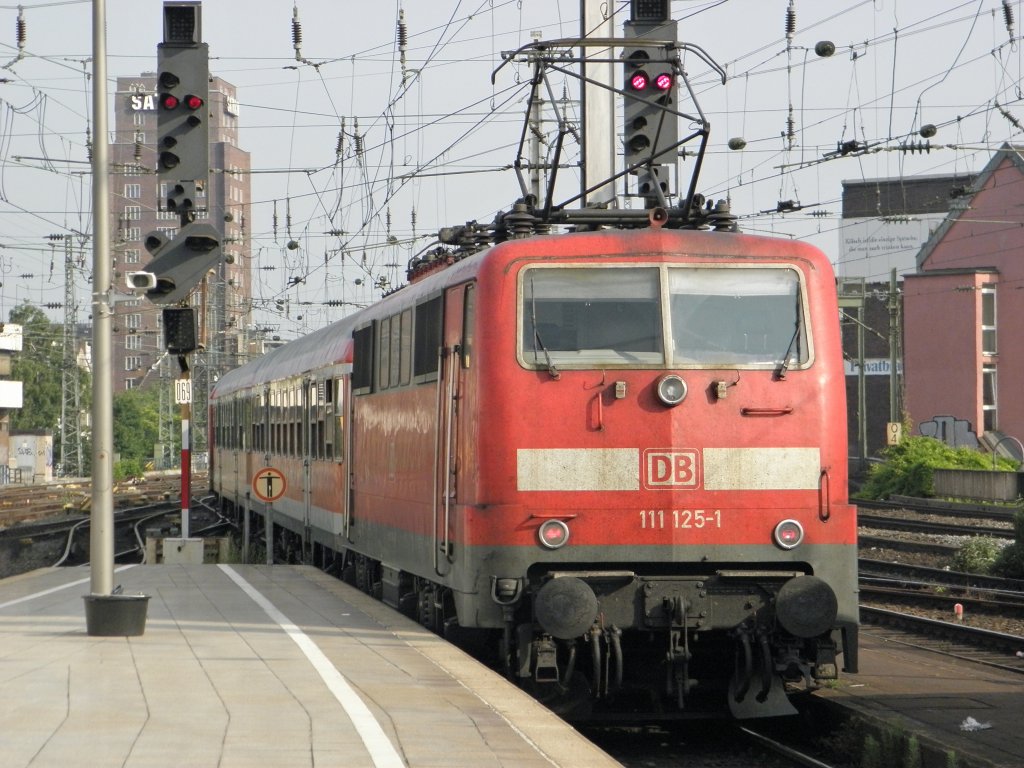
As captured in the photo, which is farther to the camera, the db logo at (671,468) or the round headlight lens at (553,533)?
the db logo at (671,468)

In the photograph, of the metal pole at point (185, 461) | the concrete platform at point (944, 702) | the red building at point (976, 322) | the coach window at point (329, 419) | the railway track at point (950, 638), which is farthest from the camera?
the red building at point (976, 322)

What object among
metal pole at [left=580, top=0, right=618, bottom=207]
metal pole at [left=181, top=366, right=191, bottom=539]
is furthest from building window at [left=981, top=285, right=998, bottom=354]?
metal pole at [left=580, top=0, right=618, bottom=207]

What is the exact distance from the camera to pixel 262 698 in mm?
8680

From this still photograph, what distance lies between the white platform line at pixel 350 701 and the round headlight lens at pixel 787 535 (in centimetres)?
293

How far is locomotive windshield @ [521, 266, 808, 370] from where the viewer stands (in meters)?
10.3

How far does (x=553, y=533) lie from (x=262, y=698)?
2.30 m

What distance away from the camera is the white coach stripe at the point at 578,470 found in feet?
33.3

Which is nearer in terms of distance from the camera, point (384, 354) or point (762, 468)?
point (762, 468)

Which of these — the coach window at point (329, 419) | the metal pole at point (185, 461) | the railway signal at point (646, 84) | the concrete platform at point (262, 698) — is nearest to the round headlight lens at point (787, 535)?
the concrete platform at point (262, 698)

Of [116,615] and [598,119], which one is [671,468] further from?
[598,119]

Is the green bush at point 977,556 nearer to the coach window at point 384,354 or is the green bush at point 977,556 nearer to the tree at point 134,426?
the coach window at point 384,354

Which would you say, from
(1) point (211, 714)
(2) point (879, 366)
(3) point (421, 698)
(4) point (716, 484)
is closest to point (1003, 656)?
(4) point (716, 484)

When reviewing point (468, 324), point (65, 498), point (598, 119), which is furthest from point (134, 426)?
point (468, 324)

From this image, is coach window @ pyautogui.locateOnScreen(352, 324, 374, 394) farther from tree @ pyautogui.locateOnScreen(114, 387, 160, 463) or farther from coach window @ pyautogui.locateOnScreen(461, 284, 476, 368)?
tree @ pyautogui.locateOnScreen(114, 387, 160, 463)
